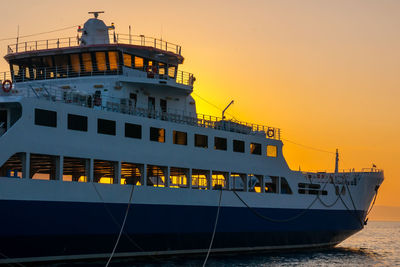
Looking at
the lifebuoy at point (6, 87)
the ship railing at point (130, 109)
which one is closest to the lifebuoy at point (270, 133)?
the ship railing at point (130, 109)

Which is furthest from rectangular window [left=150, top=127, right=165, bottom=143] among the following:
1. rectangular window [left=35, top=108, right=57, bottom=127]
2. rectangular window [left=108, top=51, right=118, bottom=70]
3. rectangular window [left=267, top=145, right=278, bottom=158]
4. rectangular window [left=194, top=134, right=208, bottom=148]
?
rectangular window [left=267, top=145, right=278, bottom=158]

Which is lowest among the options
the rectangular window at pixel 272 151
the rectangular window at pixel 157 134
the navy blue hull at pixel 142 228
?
the navy blue hull at pixel 142 228

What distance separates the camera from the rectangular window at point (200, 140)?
32.9 m

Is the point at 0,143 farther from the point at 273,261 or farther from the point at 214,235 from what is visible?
the point at 273,261

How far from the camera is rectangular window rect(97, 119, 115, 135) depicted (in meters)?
28.3

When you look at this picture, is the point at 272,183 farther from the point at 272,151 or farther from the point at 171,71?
the point at 171,71

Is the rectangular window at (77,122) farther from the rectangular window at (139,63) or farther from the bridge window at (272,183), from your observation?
the bridge window at (272,183)

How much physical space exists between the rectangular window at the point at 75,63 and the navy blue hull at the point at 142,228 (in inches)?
352

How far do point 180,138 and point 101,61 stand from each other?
6119 millimetres

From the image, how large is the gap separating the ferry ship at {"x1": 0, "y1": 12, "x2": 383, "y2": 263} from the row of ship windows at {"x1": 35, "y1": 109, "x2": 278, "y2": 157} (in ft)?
0.17

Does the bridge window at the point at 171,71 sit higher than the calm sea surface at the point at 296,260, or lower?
higher

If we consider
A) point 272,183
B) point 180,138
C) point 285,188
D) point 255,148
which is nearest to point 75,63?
point 180,138

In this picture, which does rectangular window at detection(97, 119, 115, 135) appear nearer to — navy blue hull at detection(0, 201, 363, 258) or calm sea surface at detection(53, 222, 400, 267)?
navy blue hull at detection(0, 201, 363, 258)

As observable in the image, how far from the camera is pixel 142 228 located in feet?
96.8
